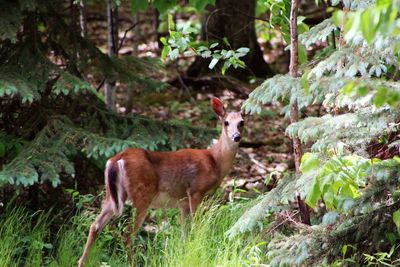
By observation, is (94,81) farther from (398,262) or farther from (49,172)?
(398,262)

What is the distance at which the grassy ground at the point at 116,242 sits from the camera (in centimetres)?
613

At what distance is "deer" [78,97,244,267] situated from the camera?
7023 millimetres

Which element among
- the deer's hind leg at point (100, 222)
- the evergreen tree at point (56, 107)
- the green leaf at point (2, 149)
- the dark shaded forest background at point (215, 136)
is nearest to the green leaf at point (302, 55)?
the dark shaded forest background at point (215, 136)

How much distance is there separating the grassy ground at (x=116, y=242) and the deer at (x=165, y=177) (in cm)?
18

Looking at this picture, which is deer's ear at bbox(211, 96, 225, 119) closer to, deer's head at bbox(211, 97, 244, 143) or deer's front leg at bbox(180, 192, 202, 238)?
deer's head at bbox(211, 97, 244, 143)

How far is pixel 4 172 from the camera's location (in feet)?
21.8

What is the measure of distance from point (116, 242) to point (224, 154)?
60.5 inches

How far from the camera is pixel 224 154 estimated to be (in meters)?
8.04

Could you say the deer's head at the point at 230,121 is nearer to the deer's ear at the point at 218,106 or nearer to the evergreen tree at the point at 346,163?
the deer's ear at the point at 218,106

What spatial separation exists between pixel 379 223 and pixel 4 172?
10.9 feet

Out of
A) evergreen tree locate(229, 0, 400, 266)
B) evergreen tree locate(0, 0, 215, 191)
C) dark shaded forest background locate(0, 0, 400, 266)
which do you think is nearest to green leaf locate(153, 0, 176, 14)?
dark shaded forest background locate(0, 0, 400, 266)

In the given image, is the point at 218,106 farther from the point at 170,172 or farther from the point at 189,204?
the point at 189,204

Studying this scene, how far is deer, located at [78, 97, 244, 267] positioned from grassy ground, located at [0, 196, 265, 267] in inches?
7.2

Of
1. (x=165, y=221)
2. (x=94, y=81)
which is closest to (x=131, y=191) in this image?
(x=165, y=221)
